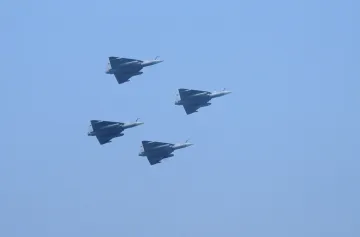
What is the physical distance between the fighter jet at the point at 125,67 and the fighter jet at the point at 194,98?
5.46 meters

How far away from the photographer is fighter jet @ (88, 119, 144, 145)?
176 m

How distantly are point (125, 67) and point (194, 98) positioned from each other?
951cm

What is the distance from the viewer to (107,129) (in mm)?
176000

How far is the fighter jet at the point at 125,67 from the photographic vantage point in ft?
570

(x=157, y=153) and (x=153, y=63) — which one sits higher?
(x=153, y=63)

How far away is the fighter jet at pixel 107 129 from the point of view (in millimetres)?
175500

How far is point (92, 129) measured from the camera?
176 m

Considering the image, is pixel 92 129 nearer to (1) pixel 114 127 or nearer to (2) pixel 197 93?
(1) pixel 114 127

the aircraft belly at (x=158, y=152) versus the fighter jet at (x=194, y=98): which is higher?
the fighter jet at (x=194, y=98)

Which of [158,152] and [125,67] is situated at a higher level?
[125,67]

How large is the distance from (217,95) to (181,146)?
7.85 m

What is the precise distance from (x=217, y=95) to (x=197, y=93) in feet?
8.29

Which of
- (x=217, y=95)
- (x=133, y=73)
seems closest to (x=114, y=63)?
(x=133, y=73)

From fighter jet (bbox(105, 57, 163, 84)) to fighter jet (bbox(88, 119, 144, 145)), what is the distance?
18.0 ft
